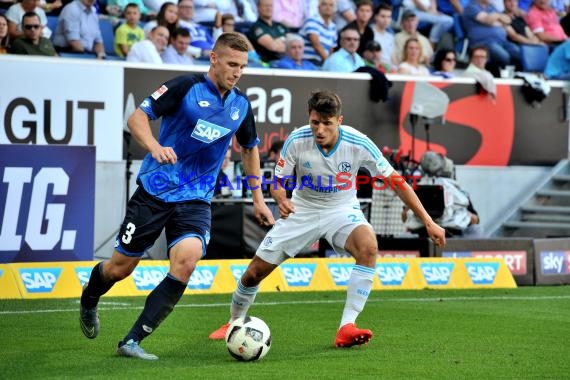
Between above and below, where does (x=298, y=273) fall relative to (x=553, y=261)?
above

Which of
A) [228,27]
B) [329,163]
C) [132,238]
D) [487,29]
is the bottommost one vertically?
[487,29]

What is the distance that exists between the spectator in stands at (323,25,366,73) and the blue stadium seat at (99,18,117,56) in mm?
3357

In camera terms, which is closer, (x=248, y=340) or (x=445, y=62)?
(x=248, y=340)

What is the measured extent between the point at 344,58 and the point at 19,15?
202 inches

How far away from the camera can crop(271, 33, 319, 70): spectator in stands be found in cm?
1841

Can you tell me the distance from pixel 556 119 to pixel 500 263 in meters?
5.61

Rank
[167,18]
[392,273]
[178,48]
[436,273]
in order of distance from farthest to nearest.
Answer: [167,18] < [178,48] < [436,273] < [392,273]

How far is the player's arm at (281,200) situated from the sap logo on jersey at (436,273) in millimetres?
5756

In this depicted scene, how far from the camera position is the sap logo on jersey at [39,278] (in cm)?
1255

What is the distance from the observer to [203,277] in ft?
45.0

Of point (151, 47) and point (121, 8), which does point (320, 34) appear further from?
point (151, 47)

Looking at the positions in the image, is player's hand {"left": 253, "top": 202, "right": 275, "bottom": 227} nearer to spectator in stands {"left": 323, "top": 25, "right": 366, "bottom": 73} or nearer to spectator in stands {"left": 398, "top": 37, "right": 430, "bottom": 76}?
spectator in stands {"left": 323, "top": 25, "right": 366, "bottom": 73}

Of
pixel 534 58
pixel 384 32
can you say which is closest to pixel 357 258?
pixel 384 32

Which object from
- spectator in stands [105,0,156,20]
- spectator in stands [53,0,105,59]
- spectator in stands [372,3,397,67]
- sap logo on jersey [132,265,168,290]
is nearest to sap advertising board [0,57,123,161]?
spectator in stands [53,0,105,59]
